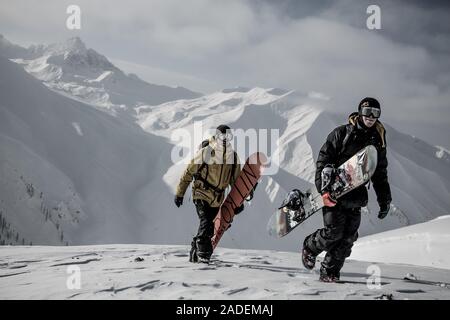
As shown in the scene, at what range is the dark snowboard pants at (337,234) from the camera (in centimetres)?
591

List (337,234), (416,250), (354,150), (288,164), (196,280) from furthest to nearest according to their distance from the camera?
(288,164)
(416,250)
(354,150)
(337,234)
(196,280)

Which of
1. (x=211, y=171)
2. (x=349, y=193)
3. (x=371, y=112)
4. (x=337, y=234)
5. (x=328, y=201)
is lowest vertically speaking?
(x=337, y=234)

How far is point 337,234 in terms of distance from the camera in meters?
5.90

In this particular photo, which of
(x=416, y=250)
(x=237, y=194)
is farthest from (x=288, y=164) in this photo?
(x=237, y=194)

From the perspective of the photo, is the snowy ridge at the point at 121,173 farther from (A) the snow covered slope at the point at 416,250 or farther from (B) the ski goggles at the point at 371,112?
(B) the ski goggles at the point at 371,112

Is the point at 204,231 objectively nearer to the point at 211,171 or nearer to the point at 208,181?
the point at 208,181

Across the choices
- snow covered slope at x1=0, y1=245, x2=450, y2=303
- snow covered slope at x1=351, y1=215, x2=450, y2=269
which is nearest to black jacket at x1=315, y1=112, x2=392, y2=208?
snow covered slope at x1=0, y1=245, x2=450, y2=303

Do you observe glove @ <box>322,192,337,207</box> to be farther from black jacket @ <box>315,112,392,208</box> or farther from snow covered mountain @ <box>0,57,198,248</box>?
snow covered mountain @ <box>0,57,198,248</box>

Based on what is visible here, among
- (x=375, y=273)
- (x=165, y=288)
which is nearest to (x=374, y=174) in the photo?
(x=375, y=273)

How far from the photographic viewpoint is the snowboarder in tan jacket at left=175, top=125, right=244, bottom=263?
7398 millimetres

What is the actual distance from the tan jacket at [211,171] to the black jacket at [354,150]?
77.7 inches

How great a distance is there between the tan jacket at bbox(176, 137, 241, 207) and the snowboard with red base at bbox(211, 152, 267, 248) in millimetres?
448

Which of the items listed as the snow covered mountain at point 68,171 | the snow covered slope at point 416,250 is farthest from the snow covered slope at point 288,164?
the snow covered slope at point 416,250

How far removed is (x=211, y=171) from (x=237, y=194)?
83 cm
